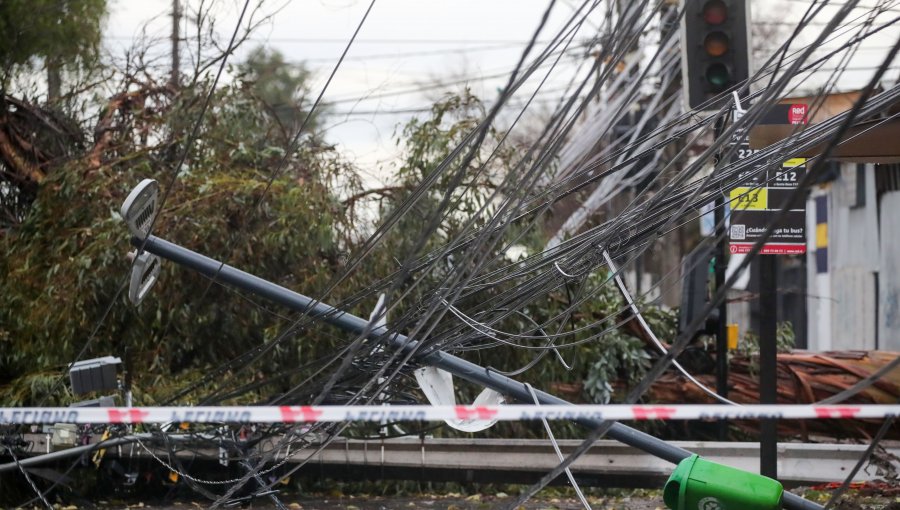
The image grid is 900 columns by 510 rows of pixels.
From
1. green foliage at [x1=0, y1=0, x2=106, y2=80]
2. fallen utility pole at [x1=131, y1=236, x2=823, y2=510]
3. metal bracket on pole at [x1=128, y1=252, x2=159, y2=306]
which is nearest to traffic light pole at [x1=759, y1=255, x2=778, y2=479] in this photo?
fallen utility pole at [x1=131, y1=236, x2=823, y2=510]

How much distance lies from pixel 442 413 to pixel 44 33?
374 inches

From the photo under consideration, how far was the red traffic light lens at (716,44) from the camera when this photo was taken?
7.38 metres

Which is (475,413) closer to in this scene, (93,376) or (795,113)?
(93,376)

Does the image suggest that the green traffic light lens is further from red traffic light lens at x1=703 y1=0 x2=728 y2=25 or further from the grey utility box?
the grey utility box

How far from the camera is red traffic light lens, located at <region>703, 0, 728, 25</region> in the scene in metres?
7.40

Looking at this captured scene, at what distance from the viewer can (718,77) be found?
7.33m

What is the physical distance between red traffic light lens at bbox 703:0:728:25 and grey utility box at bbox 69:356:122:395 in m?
4.77

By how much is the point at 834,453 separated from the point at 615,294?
2692 millimetres

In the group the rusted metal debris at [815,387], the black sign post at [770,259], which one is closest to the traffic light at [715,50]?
the black sign post at [770,259]

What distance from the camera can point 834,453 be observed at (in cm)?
770

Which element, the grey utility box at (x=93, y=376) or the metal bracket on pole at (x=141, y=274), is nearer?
the metal bracket on pole at (x=141, y=274)

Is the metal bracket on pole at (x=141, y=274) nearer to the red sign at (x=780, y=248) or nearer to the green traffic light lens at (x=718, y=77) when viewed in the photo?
the red sign at (x=780, y=248)

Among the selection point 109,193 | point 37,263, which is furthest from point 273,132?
point 37,263

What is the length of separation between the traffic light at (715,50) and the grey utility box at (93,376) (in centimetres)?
436
